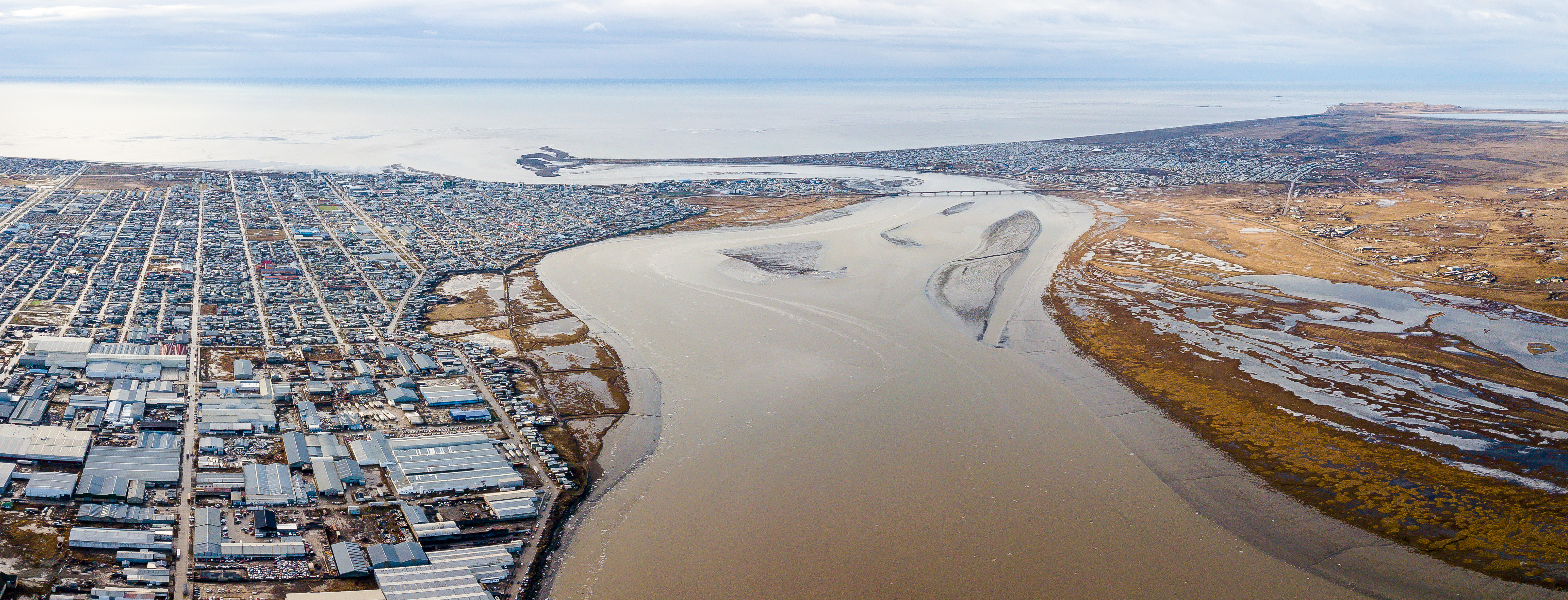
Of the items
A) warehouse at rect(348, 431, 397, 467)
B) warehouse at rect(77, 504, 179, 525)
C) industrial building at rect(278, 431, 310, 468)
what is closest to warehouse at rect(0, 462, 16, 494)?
warehouse at rect(77, 504, 179, 525)

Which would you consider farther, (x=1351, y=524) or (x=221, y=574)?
(x=1351, y=524)

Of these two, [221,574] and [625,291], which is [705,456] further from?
[625,291]

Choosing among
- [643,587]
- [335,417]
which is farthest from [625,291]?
[643,587]

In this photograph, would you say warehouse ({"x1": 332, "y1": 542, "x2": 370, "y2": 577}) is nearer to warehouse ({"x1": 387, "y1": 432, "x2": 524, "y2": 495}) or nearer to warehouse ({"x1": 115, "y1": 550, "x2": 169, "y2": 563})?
warehouse ({"x1": 387, "y1": 432, "x2": 524, "y2": 495})

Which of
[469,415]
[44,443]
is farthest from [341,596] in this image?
[44,443]

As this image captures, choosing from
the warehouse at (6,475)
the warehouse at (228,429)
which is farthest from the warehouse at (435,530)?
the warehouse at (6,475)

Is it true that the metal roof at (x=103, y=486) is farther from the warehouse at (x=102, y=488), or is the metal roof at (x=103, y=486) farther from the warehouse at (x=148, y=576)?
the warehouse at (x=148, y=576)
